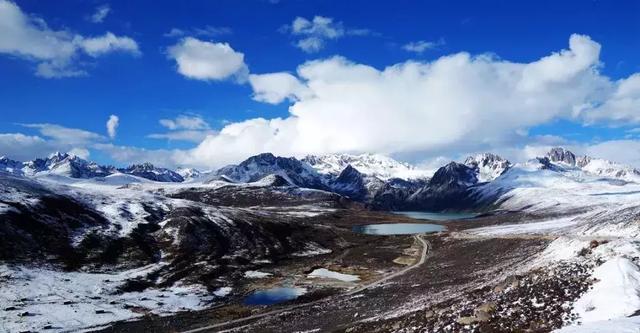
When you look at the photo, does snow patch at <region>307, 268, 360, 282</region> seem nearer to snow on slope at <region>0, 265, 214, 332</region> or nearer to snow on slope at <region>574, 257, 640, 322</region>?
snow on slope at <region>0, 265, 214, 332</region>

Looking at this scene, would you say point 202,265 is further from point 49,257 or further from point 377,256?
point 377,256

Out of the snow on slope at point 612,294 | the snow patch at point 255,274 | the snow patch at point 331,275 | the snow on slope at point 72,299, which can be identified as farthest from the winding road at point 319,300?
the snow on slope at point 612,294

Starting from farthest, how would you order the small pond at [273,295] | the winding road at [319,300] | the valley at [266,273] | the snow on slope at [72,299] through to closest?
the small pond at [273,295]
the snow on slope at [72,299]
the winding road at [319,300]
the valley at [266,273]

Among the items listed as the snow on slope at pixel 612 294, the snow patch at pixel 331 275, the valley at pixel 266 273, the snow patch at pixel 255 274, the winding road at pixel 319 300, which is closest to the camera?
the snow on slope at pixel 612 294

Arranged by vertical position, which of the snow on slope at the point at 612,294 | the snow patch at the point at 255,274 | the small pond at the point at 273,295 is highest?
the snow on slope at the point at 612,294

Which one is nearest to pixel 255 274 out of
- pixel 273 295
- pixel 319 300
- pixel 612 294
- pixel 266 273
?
pixel 266 273

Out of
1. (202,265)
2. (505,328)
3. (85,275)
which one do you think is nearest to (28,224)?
(85,275)

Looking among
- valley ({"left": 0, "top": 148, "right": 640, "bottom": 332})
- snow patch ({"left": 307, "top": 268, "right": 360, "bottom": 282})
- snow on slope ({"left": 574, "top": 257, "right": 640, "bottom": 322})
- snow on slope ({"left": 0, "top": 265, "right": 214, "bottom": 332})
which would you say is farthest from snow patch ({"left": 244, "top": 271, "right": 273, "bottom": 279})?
snow on slope ({"left": 574, "top": 257, "right": 640, "bottom": 322})

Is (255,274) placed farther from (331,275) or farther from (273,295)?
(273,295)

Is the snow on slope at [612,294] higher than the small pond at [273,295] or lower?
higher

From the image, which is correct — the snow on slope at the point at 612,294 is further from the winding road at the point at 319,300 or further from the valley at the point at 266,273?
the winding road at the point at 319,300
